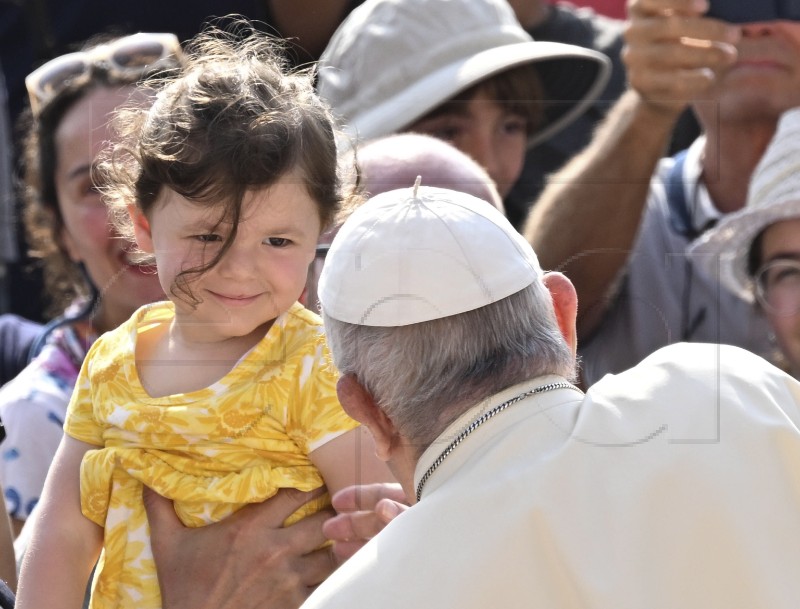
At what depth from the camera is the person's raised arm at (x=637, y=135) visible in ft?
8.02

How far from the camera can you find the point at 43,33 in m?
3.60

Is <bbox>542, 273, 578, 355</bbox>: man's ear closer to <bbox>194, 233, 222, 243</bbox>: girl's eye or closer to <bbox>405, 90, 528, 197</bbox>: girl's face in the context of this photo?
<bbox>194, 233, 222, 243</bbox>: girl's eye

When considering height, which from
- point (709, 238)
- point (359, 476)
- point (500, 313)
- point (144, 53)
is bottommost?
point (709, 238)

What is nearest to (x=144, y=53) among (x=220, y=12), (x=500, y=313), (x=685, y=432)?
(x=220, y=12)

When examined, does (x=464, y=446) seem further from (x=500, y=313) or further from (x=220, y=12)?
(x=220, y=12)

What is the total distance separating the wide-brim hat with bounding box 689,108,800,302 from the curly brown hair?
0.93 metres

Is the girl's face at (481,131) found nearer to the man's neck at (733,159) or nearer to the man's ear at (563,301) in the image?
the man's neck at (733,159)

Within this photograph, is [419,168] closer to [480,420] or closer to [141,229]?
[141,229]

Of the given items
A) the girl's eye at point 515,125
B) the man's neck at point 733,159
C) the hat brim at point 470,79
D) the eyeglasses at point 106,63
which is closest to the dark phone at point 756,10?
the man's neck at point 733,159

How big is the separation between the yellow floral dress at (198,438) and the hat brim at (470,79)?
0.84m

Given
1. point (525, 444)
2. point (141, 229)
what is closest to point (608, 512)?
point (525, 444)

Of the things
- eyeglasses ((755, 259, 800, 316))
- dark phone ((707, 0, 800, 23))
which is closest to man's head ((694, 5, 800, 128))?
dark phone ((707, 0, 800, 23))

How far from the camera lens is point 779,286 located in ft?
7.67

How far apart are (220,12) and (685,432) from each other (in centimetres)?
244
